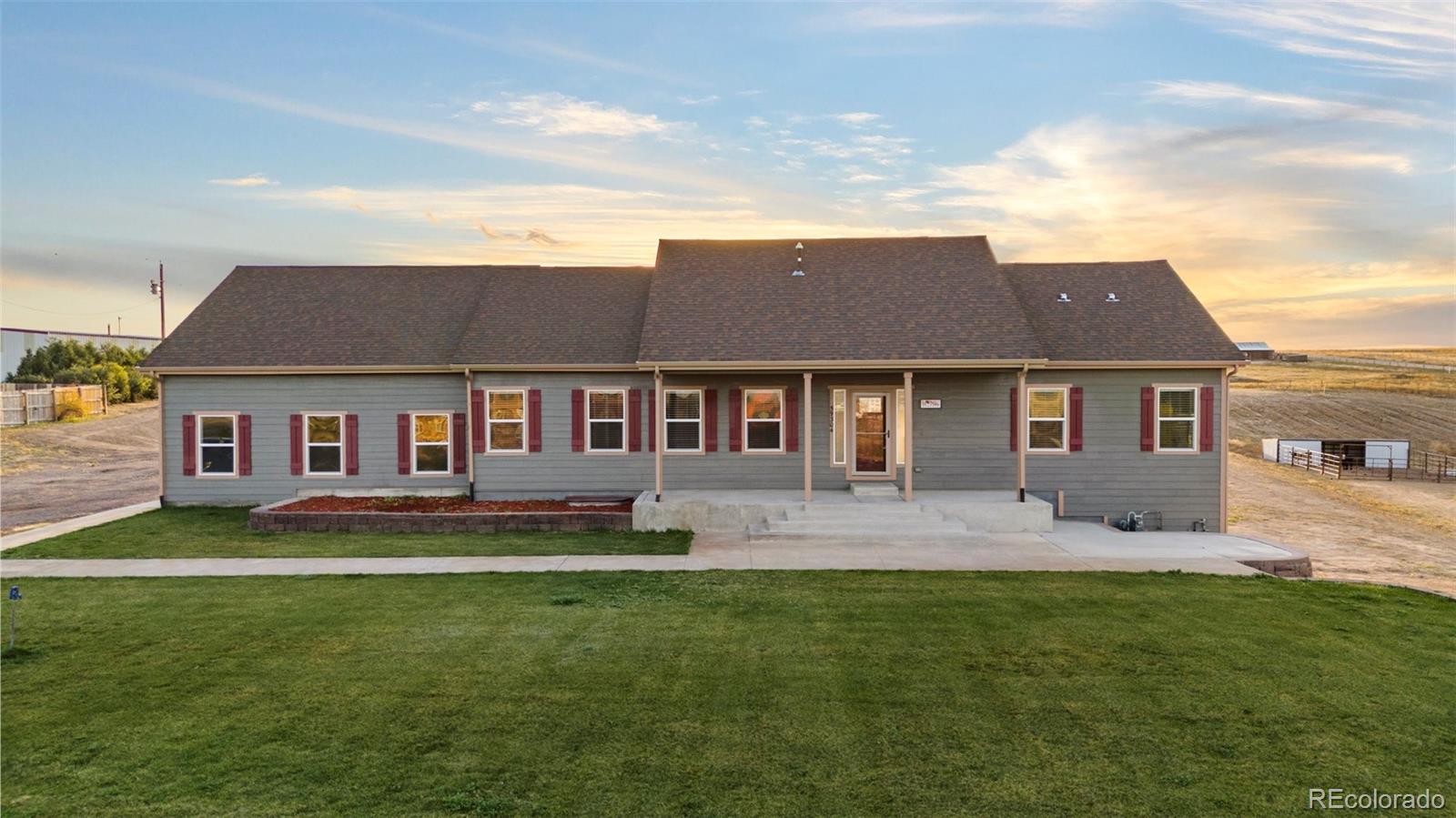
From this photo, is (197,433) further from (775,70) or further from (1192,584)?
(1192,584)

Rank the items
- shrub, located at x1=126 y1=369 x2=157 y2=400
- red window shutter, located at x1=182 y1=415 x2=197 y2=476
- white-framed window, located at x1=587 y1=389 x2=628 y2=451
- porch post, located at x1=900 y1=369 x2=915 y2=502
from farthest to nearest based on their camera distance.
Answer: shrub, located at x1=126 y1=369 x2=157 y2=400 < red window shutter, located at x1=182 y1=415 x2=197 y2=476 < white-framed window, located at x1=587 y1=389 x2=628 y2=451 < porch post, located at x1=900 y1=369 x2=915 y2=502

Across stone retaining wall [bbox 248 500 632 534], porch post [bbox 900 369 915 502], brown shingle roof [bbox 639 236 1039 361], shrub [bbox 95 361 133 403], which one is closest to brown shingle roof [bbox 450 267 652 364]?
brown shingle roof [bbox 639 236 1039 361]

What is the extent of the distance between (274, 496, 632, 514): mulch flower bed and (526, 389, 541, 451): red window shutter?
1.29 meters

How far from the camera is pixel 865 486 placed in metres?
16.8

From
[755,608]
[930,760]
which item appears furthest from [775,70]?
[930,760]

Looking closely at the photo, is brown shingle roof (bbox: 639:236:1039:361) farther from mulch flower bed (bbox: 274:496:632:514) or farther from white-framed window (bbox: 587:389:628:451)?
mulch flower bed (bbox: 274:496:632:514)

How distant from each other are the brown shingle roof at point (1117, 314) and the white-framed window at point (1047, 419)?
2.77 feet

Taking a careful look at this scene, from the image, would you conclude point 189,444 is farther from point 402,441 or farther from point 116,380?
point 116,380

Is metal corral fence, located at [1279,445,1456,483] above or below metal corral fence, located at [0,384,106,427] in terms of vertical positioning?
below

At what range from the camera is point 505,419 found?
1773cm

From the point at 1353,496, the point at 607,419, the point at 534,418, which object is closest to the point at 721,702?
the point at 607,419

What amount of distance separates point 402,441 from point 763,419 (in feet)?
27.4

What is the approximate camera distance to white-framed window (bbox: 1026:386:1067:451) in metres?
17.1

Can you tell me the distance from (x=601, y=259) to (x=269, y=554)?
13.8 metres
